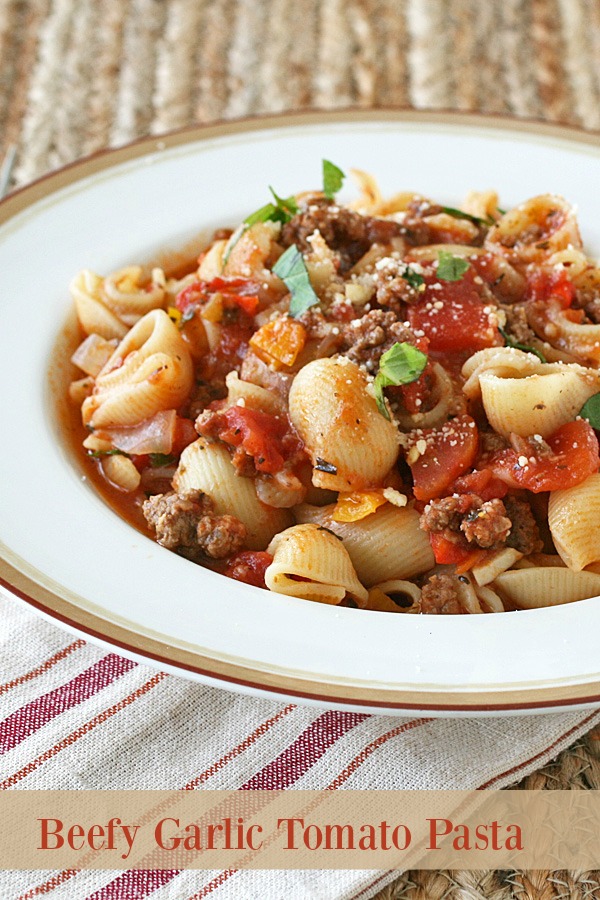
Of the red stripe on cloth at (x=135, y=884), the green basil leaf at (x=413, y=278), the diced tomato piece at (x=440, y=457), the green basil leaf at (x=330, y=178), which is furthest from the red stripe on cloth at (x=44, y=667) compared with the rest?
the green basil leaf at (x=330, y=178)

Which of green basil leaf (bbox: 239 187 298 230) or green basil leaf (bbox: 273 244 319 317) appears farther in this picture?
green basil leaf (bbox: 239 187 298 230)

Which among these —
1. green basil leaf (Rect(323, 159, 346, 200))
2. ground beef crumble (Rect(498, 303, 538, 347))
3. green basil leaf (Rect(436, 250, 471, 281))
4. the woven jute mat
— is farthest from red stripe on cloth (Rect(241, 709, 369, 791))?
the woven jute mat

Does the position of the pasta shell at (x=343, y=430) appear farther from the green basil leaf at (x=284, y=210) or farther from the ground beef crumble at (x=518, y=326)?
the green basil leaf at (x=284, y=210)

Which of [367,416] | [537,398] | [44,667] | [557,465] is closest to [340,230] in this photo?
[367,416]

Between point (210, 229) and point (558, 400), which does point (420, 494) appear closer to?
point (558, 400)

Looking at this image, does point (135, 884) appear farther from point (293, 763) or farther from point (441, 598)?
point (441, 598)

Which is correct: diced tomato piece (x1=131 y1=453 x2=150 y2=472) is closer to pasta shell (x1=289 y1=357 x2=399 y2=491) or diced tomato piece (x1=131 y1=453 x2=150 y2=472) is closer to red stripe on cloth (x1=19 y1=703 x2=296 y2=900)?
pasta shell (x1=289 y1=357 x2=399 y2=491)

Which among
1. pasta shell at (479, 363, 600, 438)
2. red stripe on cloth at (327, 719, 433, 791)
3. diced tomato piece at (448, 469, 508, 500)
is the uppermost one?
pasta shell at (479, 363, 600, 438)
